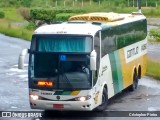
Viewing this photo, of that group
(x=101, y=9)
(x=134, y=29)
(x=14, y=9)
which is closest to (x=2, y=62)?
(x=134, y=29)

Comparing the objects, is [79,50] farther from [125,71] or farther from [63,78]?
[125,71]

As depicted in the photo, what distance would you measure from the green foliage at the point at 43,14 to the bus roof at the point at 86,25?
3025 cm

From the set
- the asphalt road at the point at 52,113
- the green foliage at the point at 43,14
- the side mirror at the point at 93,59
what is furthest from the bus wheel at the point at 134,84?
the green foliage at the point at 43,14

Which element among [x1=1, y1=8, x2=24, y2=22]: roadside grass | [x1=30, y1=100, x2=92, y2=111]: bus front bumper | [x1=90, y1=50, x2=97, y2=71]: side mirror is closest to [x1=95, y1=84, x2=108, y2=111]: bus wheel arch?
[x1=30, y1=100, x2=92, y2=111]: bus front bumper

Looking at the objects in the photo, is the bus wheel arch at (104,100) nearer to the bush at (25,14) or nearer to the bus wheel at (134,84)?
the bus wheel at (134,84)

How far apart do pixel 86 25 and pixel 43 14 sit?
34767 millimetres

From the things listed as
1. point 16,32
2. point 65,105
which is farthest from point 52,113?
point 16,32

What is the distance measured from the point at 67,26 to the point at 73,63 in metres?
1.43

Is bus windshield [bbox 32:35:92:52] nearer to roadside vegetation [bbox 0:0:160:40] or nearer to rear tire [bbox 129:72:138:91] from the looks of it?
rear tire [bbox 129:72:138:91]

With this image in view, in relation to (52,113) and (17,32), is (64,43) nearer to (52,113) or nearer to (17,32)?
(52,113)

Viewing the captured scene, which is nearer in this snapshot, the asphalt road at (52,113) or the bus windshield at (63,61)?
the bus windshield at (63,61)

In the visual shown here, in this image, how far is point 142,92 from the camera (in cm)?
2339

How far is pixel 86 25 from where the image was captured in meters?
18.7

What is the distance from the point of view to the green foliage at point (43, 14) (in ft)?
174
